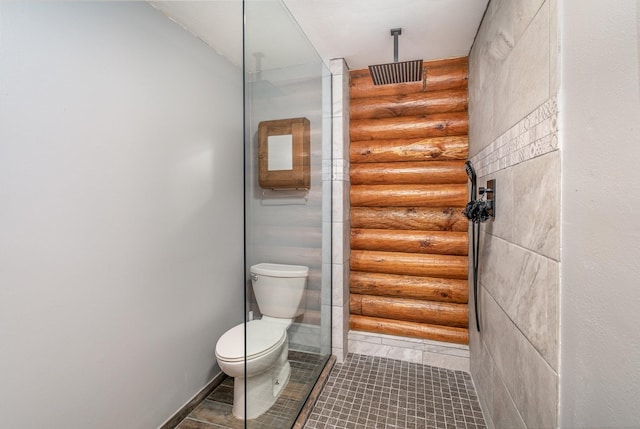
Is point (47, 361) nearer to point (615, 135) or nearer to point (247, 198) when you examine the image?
point (247, 198)

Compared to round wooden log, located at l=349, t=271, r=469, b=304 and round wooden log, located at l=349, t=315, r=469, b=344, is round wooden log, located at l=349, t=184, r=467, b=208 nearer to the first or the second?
round wooden log, located at l=349, t=271, r=469, b=304

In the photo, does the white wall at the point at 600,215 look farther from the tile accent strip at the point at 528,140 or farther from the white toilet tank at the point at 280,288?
the white toilet tank at the point at 280,288

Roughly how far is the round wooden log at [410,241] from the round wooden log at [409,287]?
234 millimetres

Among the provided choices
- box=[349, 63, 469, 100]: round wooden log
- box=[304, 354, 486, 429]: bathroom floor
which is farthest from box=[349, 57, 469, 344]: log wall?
box=[304, 354, 486, 429]: bathroom floor

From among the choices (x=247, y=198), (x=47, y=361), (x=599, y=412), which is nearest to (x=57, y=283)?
(x=47, y=361)

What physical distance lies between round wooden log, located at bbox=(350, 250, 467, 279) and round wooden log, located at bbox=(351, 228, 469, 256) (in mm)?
42

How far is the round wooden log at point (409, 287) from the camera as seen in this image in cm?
234

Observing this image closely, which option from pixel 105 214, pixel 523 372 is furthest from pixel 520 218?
pixel 105 214

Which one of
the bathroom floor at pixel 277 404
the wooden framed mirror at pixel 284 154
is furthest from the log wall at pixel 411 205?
the wooden framed mirror at pixel 284 154

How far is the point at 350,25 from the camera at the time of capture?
1896 millimetres

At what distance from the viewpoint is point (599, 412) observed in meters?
0.71

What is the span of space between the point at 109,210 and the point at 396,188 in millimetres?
2030

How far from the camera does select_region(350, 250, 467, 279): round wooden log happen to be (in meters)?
2.34

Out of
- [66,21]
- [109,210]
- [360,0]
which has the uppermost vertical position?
[360,0]
